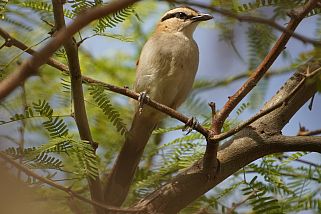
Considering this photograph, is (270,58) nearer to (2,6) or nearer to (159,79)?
(2,6)

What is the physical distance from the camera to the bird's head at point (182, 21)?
4.82 meters

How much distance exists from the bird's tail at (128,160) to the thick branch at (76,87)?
32cm

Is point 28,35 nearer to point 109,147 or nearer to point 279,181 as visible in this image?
point 109,147

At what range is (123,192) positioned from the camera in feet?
A: 11.8

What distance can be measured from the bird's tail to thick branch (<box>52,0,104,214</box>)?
12.6 inches

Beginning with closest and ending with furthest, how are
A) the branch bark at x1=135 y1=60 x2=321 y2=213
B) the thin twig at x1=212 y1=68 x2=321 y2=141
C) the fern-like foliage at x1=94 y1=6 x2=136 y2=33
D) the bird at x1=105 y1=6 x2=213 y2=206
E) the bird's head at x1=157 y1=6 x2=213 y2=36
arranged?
the thin twig at x1=212 y1=68 x2=321 y2=141
the fern-like foliage at x1=94 y1=6 x2=136 y2=33
the branch bark at x1=135 y1=60 x2=321 y2=213
the bird at x1=105 y1=6 x2=213 y2=206
the bird's head at x1=157 y1=6 x2=213 y2=36

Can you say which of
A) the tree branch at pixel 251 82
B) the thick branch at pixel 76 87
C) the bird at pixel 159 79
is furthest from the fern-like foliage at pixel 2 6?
the bird at pixel 159 79

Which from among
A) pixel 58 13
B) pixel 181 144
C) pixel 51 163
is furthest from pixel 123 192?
pixel 58 13

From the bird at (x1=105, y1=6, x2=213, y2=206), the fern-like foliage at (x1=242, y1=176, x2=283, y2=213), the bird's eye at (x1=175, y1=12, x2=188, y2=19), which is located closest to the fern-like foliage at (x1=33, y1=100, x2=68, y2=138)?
the fern-like foliage at (x1=242, y1=176, x2=283, y2=213)

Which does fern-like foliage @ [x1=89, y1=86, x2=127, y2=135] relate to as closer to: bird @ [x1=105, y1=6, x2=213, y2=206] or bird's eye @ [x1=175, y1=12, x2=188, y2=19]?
bird @ [x1=105, y1=6, x2=213, y2=206]

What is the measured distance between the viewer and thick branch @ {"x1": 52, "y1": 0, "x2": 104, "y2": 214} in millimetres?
2477

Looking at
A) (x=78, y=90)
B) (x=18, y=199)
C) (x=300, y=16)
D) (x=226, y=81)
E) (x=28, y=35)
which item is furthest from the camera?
(x=226, y=81)

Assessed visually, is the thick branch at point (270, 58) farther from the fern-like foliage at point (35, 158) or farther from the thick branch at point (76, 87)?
the fern-like foliage at point (35, 158)

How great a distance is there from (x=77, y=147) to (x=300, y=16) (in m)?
1.17
